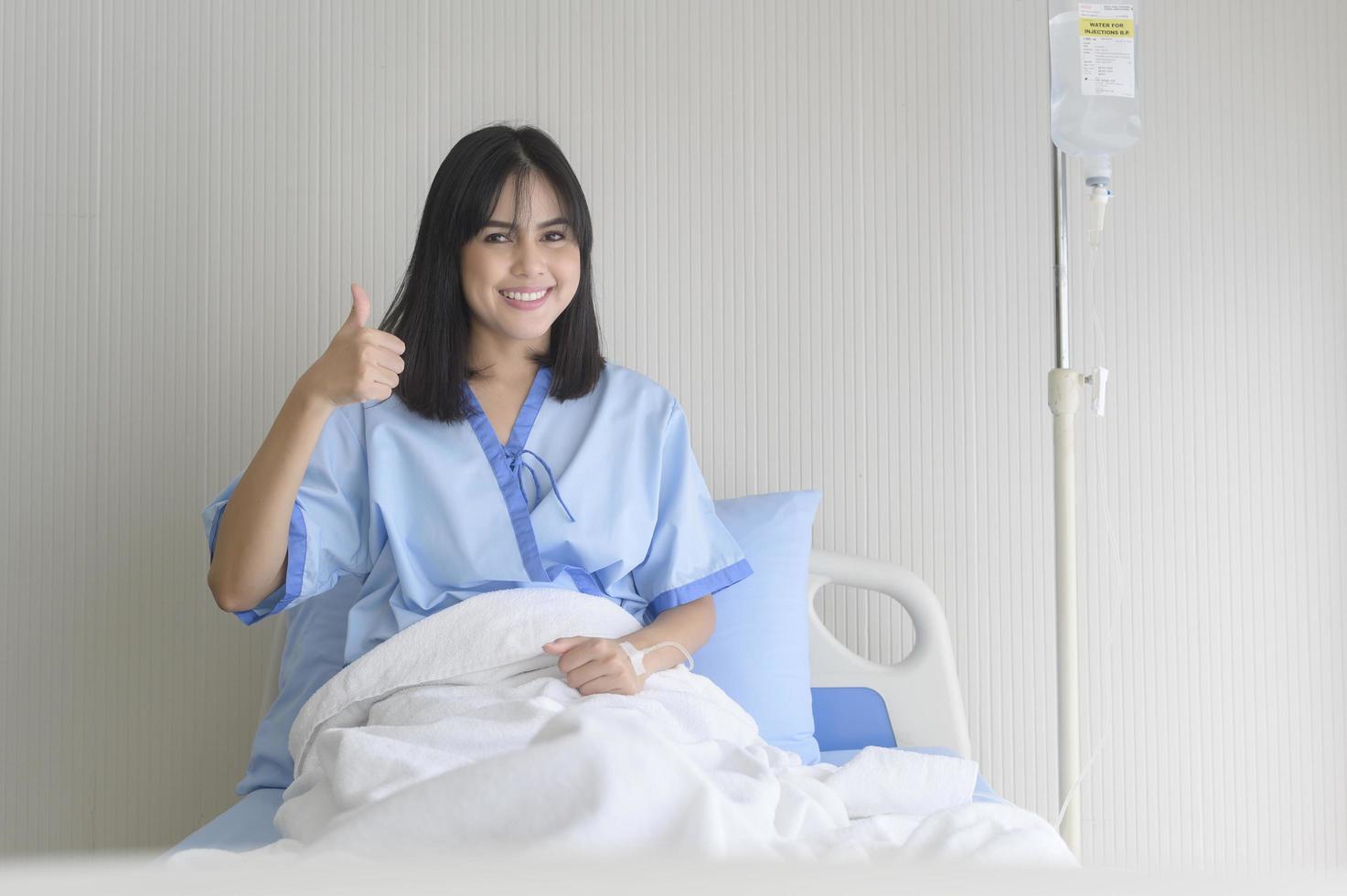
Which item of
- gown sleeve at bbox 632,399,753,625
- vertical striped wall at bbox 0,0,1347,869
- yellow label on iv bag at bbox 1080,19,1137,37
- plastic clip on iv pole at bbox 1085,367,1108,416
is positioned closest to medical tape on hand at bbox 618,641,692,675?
gown sleeve at bbox 632,399,753,625

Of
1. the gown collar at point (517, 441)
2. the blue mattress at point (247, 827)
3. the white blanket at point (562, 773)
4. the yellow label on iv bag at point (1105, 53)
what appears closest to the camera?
the white blanket at point (562, 773)

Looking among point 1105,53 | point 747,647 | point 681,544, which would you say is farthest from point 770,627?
point 1105,53

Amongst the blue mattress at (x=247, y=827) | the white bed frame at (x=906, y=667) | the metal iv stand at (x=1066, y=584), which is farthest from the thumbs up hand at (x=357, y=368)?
the metal iv stand at (x=1066, y=584)

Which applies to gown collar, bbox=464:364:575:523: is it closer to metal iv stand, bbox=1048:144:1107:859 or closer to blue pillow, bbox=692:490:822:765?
blue pillow, bbox=692:490:822:765

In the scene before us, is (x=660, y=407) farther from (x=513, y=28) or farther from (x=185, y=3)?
(x=185, y=3)

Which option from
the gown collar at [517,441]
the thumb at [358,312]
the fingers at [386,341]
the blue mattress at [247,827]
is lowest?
the blue mattress at [247,827]

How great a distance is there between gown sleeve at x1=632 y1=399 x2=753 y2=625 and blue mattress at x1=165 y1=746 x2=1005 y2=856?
1.40ft

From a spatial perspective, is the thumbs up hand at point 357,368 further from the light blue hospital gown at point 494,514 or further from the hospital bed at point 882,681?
the hospital bed at point 882,681

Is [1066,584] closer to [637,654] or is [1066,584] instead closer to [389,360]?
[637,654]

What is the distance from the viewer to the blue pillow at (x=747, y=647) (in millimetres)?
1554

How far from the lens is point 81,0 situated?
2.02m

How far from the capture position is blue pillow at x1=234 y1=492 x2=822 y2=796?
1.55 metres

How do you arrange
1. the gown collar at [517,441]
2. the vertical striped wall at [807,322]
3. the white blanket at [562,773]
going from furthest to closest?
the vertical striped wall at [807,322] < the gown collar at [517,441] < the white blanket at [562,773]

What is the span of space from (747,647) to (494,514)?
1.36 ft
